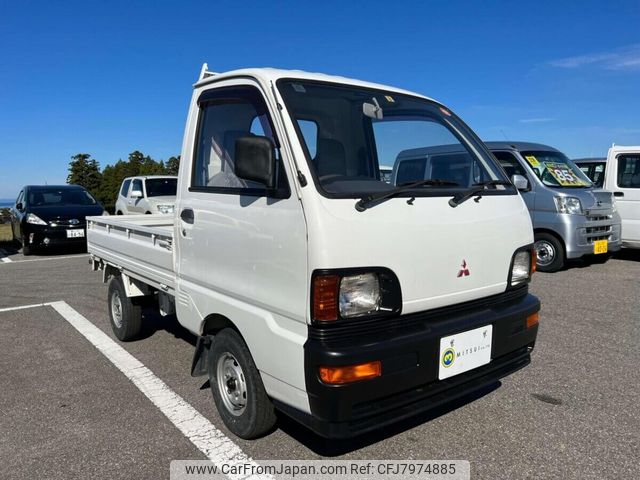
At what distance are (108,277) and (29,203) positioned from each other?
781cm

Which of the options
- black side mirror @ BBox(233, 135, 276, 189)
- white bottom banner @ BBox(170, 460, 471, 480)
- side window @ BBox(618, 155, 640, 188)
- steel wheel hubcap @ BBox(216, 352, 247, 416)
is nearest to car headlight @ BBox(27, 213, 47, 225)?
steel wheel hubcap @ BBox(216, 352, 247, 416)

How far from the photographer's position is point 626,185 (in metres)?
8.76

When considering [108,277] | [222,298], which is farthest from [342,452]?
[108,277]

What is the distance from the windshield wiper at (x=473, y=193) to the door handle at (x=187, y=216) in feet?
5.11

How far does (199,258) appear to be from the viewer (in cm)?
299

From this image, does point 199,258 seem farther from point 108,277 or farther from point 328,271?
point 108,277

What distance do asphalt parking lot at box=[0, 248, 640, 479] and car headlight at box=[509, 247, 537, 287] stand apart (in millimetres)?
855

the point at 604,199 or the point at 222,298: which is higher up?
the point at 604,199

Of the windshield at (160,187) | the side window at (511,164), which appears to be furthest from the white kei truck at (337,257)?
the windshield at (160,187)

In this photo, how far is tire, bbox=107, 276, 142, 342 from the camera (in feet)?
14.6

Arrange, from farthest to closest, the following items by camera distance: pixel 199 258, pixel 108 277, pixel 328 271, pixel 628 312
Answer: pixel 628 312 < pixel 108 277 < pixel 199 258 < pixel 328 271

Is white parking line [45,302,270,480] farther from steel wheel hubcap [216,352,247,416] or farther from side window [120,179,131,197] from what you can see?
side window [120,179,131,197]

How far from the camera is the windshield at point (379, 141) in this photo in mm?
2561

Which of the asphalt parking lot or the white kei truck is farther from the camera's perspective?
the asphalt parking lot
